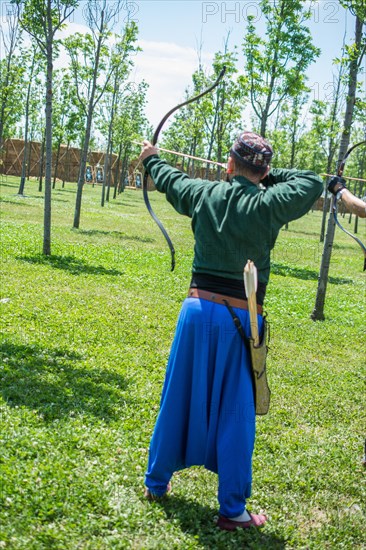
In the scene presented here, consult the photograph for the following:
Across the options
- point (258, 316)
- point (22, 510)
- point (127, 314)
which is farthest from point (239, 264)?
point (127, 314)

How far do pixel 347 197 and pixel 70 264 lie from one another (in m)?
9.90

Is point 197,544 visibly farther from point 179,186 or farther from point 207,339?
point 179,186

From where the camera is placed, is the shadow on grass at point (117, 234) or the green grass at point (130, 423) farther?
the shadow on grass at point (117, 234)

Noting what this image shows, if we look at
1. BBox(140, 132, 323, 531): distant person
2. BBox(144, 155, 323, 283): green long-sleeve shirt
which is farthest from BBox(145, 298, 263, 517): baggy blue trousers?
BBox(144, 155, 323, 283): green long-sleeve shirt

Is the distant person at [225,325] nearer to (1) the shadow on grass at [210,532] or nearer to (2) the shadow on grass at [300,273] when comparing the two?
(1) the shadow on grass at [210,532]

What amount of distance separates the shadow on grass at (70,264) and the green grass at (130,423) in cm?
23

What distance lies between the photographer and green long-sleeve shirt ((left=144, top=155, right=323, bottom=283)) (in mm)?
3764

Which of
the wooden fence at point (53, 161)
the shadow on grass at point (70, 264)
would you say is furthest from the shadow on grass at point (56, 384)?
the wooden fence at point (53, 161)

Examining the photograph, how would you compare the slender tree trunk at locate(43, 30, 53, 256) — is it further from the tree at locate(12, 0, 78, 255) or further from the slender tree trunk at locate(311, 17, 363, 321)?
the slender tree trunk at locate(311, 17, 363, 321)

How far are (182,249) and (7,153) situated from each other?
163 ft

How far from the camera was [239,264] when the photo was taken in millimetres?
3877

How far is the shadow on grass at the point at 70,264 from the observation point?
42.5 feet

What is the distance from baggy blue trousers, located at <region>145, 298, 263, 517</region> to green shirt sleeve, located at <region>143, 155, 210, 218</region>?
62cm

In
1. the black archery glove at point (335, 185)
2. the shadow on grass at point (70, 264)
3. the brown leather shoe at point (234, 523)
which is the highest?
the black archery glove at point (335, 185)
